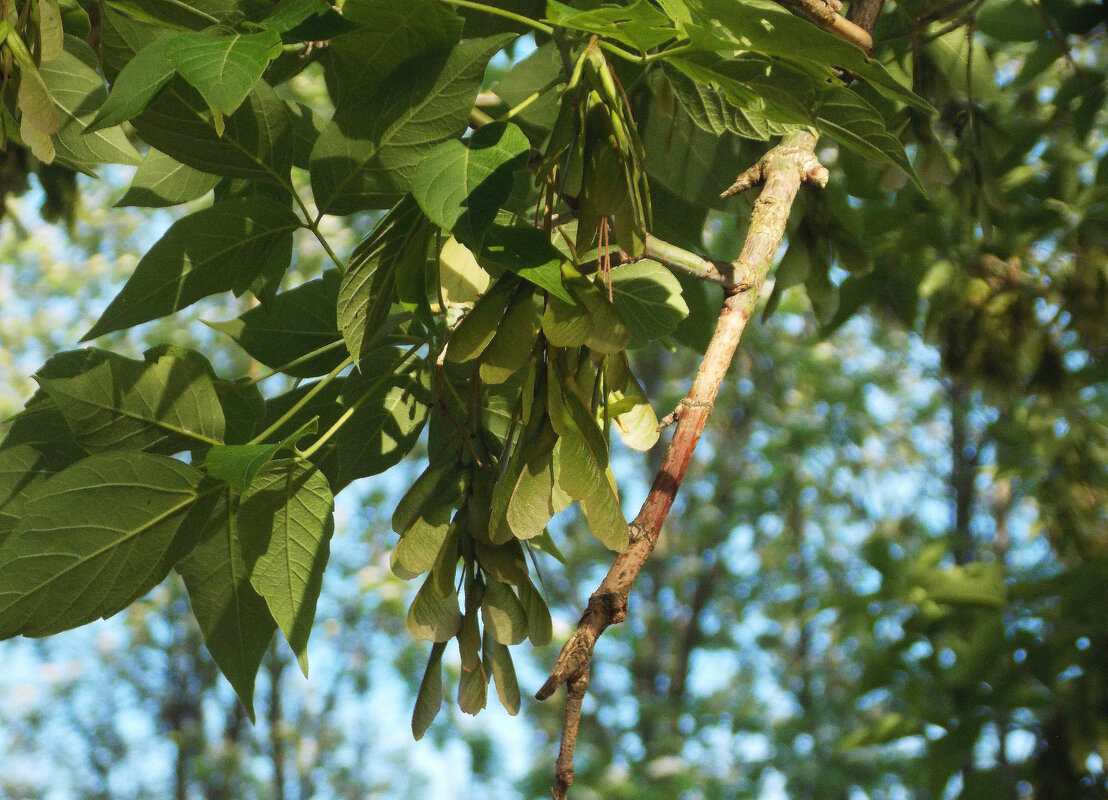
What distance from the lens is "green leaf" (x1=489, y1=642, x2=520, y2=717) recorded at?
61 cm

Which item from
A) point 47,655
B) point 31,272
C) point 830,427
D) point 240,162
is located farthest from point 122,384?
point 47,655

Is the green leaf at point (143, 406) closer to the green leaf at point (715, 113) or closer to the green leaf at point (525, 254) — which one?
the green leaf at point (525, 254)

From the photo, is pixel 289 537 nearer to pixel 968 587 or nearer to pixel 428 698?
pixel 428 698

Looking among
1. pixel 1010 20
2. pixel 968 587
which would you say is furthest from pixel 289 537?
pixel 968 587

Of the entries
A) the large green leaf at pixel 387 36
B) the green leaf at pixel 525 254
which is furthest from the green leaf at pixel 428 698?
the large green leaf at pixel 387 36

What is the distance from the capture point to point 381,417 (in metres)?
0.75

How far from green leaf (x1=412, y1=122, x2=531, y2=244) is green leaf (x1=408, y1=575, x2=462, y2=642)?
21 centimetres

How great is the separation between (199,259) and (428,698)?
349 millimetres

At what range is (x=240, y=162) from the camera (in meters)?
0.67

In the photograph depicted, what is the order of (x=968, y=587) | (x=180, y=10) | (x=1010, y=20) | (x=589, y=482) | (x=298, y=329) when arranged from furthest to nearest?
1. (x=968, y=587)
2. (x=1010, y=20)
3. (x=298, y=329)
4. (x=180, y=10)
5. (x=589, y=482)

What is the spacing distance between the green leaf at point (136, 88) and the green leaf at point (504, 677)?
368 mm

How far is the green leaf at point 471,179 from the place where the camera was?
0.48 m

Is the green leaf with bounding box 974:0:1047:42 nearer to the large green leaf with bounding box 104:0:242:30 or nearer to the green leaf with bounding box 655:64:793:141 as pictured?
the green leaf with bounding box 655:64:793:141

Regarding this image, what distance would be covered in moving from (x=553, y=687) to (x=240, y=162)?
16.6 inches
